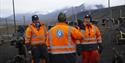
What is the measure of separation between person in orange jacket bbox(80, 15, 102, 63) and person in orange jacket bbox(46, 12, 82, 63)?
3.33 metres

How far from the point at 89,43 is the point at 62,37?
3528 mm

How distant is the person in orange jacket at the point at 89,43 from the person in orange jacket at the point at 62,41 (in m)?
3.33

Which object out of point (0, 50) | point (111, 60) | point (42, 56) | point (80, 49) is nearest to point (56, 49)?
point (80, 49)

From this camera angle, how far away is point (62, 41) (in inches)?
352

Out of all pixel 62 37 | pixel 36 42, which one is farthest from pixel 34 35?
pixel 62 37

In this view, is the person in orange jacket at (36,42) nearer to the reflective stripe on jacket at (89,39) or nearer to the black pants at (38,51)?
the black pants at (38,51)

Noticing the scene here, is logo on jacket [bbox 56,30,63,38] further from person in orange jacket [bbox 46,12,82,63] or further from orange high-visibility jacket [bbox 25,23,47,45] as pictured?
orange high-visibility jacket [bbox 25,23,47,45]

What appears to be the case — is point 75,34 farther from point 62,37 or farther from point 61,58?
point 61,58

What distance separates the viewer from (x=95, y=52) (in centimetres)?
1237

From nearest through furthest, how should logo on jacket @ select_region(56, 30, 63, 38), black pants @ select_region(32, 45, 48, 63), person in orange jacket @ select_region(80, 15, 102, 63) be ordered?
logo on jacket @ select_region(56, 30, 63, 38) → person in orange jacket @ select_region(80, 15, 102, 63) → black pants @ select_region(32, 45, 48, 63)

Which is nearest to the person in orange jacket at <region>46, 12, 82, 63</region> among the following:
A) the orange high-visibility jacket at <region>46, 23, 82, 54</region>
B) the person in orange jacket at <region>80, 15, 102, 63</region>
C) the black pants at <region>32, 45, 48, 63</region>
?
the orange high-visibility jacket at <region>46, 23, 82, 54</region>

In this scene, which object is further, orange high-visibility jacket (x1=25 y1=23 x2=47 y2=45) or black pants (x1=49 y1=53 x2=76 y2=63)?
orange high-visibility jacket (x1=25 y1=23 x2=47 y2=45)

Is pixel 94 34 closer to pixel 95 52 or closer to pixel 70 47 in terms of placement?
pixel 95 52

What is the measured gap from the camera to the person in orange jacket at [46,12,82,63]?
893 cm
